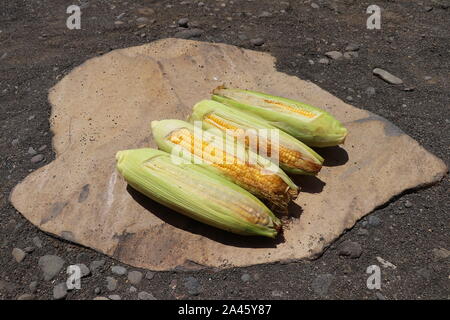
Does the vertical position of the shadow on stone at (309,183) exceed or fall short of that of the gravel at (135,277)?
it exceeds it

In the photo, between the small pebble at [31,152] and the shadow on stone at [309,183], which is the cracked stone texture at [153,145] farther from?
the small pebble at [31,152]

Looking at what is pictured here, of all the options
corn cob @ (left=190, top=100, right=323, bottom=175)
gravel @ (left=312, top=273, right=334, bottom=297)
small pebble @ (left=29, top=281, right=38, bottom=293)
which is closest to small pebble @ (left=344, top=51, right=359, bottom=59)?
corn cob @ (left=190, top=100, right=323, bottom=175)

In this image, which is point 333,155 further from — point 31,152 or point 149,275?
point 31,152

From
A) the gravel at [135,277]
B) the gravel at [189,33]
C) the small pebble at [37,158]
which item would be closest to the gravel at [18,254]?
the gravel at [135,277]

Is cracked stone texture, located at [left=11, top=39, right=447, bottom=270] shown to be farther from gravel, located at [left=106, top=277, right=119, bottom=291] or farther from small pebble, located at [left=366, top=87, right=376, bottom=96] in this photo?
small pebble, located at [left=366, top=87, right=376, bottom=96]

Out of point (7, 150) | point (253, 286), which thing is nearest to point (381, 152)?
point (253, 286)

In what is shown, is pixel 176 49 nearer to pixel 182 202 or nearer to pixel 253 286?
pixel 182 202
